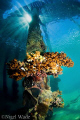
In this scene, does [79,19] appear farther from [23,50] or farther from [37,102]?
[37,102]

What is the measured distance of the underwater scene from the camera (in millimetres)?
4180

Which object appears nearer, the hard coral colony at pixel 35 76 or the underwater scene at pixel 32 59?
the hard coral colony at pixel 35 76

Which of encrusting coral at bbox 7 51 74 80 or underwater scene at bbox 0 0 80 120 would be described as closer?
encrusting coral at bbox 7 51 74 80

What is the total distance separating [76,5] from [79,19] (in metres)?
3.74

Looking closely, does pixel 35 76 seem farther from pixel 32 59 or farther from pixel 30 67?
pixel 32 59

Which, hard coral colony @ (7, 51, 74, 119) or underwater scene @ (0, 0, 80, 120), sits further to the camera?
underwater scene @ (0, 0, 80, 120)

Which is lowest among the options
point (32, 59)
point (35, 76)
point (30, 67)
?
point (35, 76)

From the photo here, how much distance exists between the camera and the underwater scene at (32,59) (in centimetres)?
418

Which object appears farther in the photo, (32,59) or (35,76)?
(35,76)

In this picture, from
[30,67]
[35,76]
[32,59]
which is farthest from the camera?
[35,76]

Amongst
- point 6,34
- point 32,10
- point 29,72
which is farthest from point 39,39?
point 6,34

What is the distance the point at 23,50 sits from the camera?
16.6 m

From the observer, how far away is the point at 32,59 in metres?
4.06

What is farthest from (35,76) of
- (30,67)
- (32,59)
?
(32,59)
